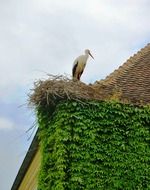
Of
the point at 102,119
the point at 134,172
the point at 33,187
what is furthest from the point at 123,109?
the point at 33,187

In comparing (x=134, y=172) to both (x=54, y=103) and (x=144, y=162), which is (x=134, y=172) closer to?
(x=144, y=162)

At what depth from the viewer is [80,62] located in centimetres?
1809

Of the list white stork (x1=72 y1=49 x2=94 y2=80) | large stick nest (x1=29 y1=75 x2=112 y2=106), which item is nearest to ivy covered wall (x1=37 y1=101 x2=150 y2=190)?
large stick nest (x1=29 y1=75 x2=112 y2=106)

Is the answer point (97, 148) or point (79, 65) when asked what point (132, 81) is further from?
point (97, 148)

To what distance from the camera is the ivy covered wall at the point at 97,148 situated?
1625 cm

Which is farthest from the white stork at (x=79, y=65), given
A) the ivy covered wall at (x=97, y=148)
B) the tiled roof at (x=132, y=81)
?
the ivy covered wall at (x=97, y=148)

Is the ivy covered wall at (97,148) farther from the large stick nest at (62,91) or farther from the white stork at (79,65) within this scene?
the white stork at (79,65)

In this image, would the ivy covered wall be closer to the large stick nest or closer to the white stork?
Result: the large stick nest

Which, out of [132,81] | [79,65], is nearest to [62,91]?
[79,65]

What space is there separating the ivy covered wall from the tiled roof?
20.9 inches

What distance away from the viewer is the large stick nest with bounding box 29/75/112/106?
16.9m

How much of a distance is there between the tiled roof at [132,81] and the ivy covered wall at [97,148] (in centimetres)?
53

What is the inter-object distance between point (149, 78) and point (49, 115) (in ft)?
9.79

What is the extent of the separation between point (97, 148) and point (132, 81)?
9.11 feet
